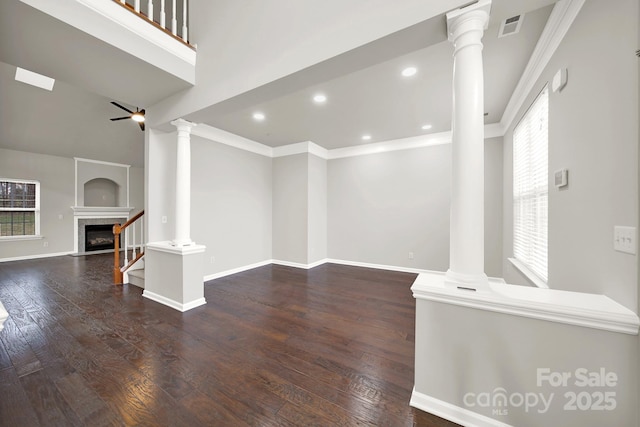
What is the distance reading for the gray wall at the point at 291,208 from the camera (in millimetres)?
5086

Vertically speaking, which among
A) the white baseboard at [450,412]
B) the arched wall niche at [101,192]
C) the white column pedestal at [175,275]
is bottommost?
the white baseboard at [450,412]

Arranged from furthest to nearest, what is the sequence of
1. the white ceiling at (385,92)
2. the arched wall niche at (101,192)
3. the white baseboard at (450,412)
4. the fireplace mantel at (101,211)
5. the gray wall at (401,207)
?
1. the arched wall niche at (101,192)
2. the fireplace mantel at (101,211)
3. the gray wall at (401,207)
4. the white ceiling at (385,92)
5. the white baseboard at (450,412)

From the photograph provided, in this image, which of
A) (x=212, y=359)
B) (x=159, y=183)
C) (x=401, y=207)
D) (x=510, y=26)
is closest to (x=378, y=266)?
(x=401, y=207)

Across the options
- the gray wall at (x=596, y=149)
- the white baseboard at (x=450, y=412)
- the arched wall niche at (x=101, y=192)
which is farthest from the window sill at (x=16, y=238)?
the gray wall at (x=596, y=149)

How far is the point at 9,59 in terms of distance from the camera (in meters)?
2.21

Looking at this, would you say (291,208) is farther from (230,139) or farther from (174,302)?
(174,302)

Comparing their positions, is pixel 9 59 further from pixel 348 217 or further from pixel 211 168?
pixel 348 217

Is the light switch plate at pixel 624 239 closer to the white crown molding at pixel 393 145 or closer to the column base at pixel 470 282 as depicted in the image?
the column base at pixel 470 282

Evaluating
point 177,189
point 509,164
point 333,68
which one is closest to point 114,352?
point 177,189

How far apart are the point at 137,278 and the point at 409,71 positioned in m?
5.04

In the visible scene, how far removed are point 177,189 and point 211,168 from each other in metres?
1.18

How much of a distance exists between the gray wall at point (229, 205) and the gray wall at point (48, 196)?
5.65 m

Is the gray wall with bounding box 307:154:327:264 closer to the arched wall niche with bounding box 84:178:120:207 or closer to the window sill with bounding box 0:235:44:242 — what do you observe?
the arched wall niche with bounding box 84:178:120:207

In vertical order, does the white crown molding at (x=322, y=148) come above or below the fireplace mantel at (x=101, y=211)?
above
